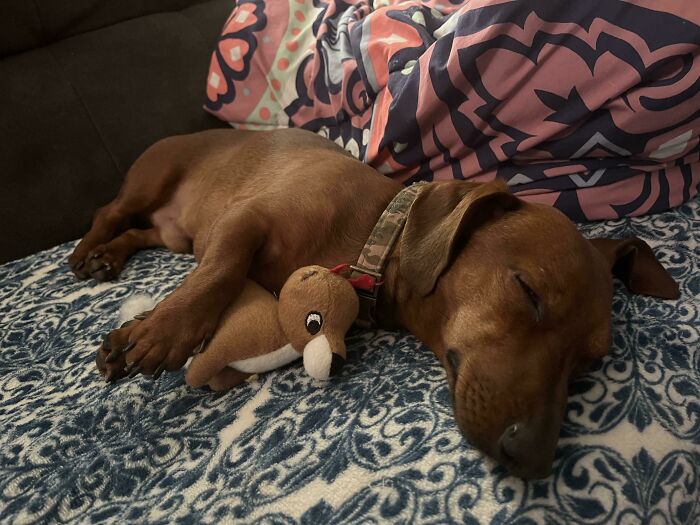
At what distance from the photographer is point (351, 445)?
129cm

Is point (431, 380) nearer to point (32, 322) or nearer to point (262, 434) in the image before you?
point (262, 434)

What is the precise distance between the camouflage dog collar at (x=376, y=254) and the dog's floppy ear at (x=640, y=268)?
1.85 ft

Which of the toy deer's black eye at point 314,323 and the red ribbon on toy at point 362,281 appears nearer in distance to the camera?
the toy deer's black eye at point 314,323

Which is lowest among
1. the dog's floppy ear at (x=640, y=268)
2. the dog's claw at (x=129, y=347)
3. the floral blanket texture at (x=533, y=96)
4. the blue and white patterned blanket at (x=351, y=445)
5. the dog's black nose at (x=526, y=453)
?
the blue and white patterned blanket at (x=351, y=445)

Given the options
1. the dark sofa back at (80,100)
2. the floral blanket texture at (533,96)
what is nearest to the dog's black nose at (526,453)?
the floral blanket texture at (533,96)

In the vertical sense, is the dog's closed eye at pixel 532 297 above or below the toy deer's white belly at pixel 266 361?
above

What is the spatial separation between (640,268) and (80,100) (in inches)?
91.9

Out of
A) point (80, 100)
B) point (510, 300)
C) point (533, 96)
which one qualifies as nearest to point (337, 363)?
point (510, 300)

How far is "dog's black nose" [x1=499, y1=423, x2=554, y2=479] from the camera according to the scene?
1.14m

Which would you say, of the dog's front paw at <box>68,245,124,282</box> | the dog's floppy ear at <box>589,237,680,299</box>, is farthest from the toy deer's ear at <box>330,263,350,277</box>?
the dog's front paw at <box>68,245,124,282</box>

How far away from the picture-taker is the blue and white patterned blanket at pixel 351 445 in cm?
115

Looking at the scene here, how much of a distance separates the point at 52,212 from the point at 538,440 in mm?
2207

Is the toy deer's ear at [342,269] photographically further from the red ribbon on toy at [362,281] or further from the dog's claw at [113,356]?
the dog's claw at [113,356]

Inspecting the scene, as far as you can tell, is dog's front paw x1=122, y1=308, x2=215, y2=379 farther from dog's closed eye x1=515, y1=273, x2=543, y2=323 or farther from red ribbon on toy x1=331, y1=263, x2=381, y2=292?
dog's closed eye x1=515, y1=273, x2=543, y2=323
